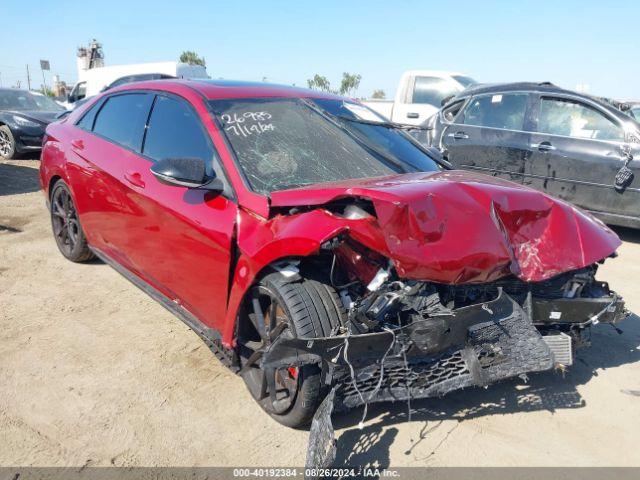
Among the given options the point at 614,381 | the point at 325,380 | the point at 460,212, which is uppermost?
the point at 460,212

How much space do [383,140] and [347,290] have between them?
1.43 metres

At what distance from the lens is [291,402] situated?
2.56m

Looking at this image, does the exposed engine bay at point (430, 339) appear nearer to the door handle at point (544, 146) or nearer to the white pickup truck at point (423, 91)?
the door handle at point (544, 146)

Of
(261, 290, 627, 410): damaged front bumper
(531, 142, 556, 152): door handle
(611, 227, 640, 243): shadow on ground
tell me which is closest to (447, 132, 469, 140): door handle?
(531, 142, 556, 152): door handle

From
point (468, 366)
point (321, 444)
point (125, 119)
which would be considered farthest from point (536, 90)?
point (321, 444)

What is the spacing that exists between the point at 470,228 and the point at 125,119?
8.99 ft

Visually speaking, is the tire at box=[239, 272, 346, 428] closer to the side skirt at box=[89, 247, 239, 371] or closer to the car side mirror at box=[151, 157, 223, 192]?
the side skirt at box=[89, 247, 239, 371]

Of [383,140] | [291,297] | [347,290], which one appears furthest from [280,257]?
[383,140]

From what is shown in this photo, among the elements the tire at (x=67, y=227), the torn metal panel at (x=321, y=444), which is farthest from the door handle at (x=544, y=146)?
the torn metal panel at (x=321, y=444)

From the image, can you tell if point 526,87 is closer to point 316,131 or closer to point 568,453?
point 316,131

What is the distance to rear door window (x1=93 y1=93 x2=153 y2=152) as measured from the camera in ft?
12.1

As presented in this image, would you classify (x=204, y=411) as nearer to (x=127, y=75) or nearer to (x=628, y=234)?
(x=628, y=234)

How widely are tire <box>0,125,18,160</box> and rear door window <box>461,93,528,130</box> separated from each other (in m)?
8.77

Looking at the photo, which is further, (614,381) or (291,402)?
(614,381)
